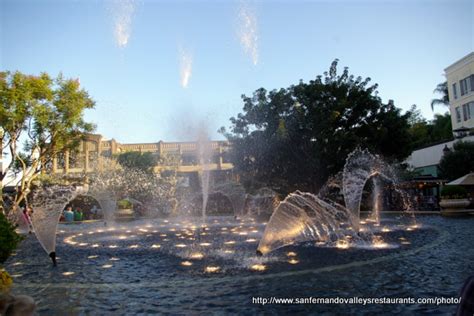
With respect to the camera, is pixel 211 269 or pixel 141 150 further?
pixel 141 150

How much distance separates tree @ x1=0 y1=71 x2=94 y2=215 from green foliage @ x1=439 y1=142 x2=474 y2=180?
95.8 ft

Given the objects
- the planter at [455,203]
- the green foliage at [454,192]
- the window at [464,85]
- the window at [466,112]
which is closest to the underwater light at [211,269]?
the planter at [455,203]

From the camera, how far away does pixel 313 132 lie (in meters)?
24.0

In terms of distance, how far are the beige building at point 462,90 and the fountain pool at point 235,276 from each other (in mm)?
31630

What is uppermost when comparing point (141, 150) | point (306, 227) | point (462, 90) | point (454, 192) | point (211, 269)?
point (462, 90)

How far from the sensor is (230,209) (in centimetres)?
4003

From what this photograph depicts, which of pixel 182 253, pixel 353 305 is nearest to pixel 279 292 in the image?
pixel 353 305

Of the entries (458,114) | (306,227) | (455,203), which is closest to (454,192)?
(455,203)

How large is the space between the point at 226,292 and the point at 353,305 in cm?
209

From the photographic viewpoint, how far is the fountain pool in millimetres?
5605

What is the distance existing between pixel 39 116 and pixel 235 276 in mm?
20714

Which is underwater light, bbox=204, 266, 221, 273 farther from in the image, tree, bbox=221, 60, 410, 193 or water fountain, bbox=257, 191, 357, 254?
tree, bbox=221, 60, 410, 193

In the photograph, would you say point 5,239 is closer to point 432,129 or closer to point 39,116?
point 39,116

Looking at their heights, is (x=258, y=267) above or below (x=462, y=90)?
below
